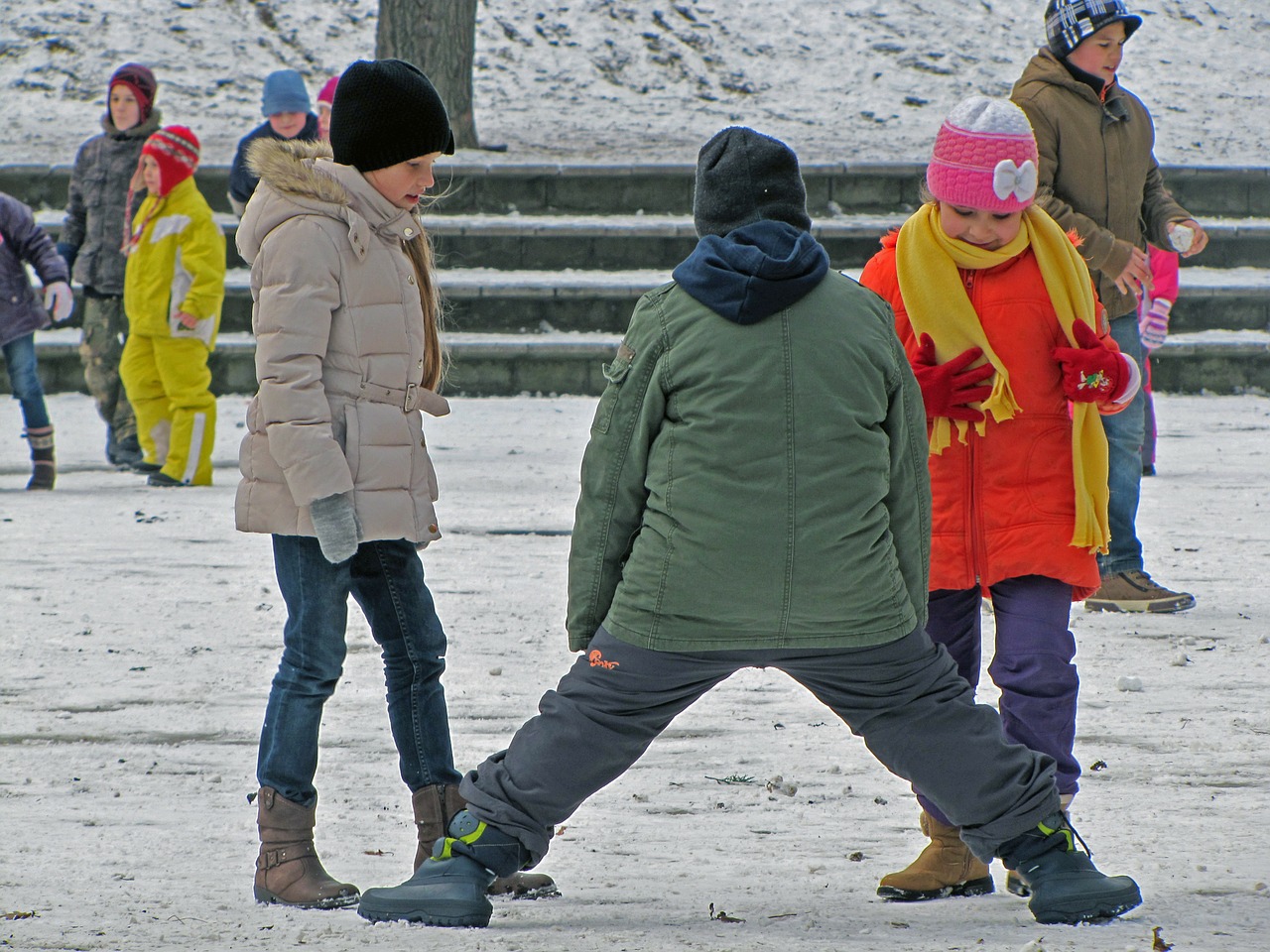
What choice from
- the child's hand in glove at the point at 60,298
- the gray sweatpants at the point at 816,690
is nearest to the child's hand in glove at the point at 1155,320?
the child's hand in glove at the point at 60,298

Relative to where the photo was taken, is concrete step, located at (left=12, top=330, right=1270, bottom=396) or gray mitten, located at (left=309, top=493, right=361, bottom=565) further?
concrete step, located at (left=12, top=330, right=1270, bottom=396)

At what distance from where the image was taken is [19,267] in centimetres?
821

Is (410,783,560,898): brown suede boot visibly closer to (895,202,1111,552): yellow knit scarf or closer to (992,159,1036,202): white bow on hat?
(895,202,1111,552): yellow knit scarf

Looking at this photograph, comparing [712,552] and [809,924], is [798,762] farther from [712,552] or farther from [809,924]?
A: [712,552]

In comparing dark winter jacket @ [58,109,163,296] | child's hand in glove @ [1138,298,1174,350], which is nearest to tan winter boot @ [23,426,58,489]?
dark winter jacket @ [58,109,163,296]

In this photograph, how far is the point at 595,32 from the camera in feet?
55.2

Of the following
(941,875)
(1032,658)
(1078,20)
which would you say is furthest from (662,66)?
(941,875)

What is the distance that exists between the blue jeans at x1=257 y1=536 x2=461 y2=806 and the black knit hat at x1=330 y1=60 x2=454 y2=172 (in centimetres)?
74

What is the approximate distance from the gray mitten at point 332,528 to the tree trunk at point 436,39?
36.5ft

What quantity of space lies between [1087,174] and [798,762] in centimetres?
242

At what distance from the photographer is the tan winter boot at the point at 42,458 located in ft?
26.9

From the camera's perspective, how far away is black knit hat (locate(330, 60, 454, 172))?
3.29m

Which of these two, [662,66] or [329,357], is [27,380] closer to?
[329,357]

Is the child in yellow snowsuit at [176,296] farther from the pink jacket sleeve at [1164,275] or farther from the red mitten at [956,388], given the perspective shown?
the red mitten at [956,388]
